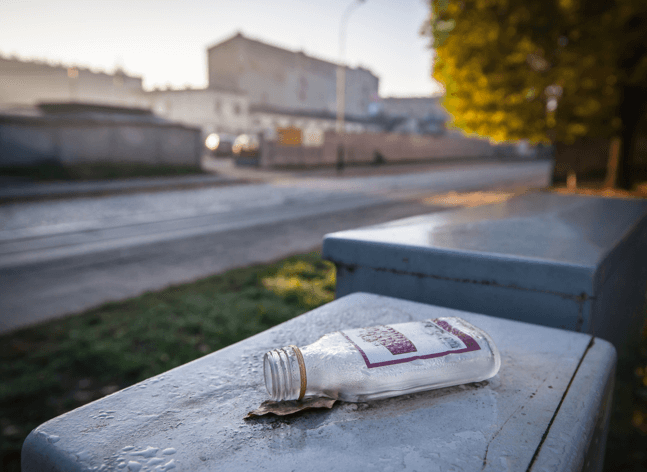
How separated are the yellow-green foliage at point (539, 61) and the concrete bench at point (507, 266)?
7.16 metres

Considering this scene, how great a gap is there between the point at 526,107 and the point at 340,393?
10.0m

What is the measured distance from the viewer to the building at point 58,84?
50281mm

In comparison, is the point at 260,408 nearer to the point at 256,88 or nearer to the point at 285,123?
the point at 285,123

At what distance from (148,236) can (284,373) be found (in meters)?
7.67

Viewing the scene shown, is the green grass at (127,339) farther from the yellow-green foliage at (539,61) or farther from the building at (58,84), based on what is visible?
the building at (58,84)

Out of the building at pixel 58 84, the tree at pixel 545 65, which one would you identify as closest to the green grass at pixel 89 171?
the tree at pixel 545 65

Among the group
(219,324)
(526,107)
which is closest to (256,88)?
(526,107)

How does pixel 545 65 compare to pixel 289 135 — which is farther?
pixel 289 135

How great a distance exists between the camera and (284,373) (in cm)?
100

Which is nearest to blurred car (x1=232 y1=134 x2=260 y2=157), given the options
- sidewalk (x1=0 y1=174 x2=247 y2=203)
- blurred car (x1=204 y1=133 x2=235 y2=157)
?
blurred car (x1=204 y1=133 x2=235 y2=157)

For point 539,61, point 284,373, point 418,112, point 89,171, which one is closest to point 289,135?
point 89,171

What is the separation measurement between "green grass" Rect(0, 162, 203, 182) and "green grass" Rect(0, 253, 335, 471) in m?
14.2

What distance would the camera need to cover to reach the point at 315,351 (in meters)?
1.08

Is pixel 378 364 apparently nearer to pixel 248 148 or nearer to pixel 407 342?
pixel 407 342
